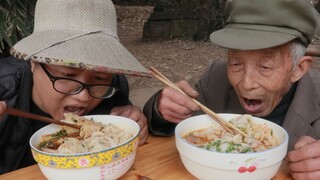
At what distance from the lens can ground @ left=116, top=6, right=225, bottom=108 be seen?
196 inches

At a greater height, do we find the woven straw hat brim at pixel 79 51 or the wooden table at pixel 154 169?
the woven straw hat brim at pixel 79 51

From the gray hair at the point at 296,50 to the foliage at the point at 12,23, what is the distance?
167 cm

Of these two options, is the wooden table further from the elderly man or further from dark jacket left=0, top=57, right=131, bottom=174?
dark jacket left=0, top=57, right=131, bottom=174

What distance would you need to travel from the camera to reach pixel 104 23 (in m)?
1.47

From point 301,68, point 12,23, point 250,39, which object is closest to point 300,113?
point 301,68

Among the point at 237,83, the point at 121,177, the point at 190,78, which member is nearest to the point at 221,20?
the point at 190,78

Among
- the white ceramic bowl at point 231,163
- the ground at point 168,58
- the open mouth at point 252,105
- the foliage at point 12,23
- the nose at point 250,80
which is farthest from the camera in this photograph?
the ground at point 168,58

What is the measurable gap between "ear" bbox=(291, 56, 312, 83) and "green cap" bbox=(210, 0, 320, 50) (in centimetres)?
9

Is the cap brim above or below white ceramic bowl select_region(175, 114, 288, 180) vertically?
above

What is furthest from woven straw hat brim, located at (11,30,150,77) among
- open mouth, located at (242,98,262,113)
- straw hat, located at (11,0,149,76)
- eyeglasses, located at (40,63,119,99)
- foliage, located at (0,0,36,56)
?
foliage, located at (0,0,36,56)

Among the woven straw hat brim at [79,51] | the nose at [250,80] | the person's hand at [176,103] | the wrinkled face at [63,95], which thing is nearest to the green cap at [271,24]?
the nose at [250,80]

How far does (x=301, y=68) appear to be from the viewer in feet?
5.29

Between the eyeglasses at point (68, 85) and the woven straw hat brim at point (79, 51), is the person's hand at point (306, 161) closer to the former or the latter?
the woven straw hat brim at point (79, 51)

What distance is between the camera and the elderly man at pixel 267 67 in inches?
57.1
